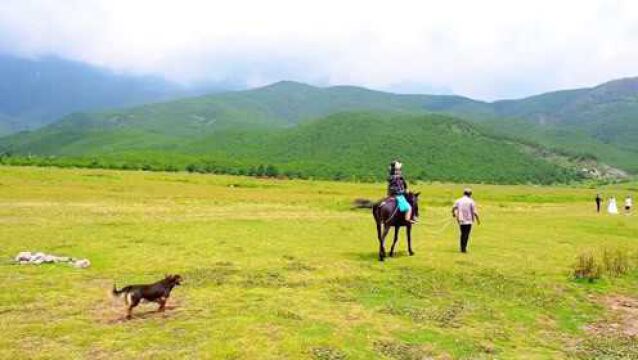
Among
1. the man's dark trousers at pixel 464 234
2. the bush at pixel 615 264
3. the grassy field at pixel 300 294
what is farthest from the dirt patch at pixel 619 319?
the man's dark trousers at pixel 464 234

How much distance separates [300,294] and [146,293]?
4701mm

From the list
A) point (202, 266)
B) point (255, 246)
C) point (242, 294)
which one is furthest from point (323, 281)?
point (255, 246)

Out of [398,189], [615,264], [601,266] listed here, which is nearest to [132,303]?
[398,189]

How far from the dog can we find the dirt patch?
36.3 ft

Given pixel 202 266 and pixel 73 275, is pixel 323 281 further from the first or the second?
pixel 73 275

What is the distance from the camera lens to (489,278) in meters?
21.5

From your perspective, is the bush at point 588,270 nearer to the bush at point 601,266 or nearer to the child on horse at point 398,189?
the bush at point 601,266

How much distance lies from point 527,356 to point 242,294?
819cm

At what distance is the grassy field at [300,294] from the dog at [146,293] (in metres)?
0.38

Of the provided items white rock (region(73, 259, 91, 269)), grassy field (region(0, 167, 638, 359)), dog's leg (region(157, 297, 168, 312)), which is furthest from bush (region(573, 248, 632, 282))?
white rock (region(73, 259, 91, 269))

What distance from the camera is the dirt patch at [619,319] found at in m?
16.3

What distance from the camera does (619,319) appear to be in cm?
1755

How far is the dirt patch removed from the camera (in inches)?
642

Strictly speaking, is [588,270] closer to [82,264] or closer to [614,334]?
[614,334]
